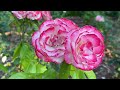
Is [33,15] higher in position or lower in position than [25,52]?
higher

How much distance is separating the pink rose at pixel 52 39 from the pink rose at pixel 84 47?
0.03m

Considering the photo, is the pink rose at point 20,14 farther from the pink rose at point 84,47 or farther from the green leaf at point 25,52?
the pink rose at point 84,47

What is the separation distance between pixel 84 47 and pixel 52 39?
9cm

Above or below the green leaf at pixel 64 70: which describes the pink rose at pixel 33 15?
above

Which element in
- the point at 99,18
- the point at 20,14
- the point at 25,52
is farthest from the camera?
the point at 99,18

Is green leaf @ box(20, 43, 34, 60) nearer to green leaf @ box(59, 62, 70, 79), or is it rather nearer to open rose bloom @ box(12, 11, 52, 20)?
open rose bloom @ box(12, 11, 52, 20)

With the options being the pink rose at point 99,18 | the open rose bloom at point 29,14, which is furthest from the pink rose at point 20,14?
the pink rose at point 99,18

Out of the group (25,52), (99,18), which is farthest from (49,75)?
(99,18)

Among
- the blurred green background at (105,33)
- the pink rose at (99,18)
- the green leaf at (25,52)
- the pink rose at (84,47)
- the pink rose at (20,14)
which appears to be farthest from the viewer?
the pink rose at (99,18)

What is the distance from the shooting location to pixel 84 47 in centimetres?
86

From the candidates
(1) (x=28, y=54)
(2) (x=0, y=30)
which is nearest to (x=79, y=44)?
(1) (x=28, y=54)

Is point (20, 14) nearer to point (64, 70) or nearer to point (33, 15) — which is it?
point (33, 15)

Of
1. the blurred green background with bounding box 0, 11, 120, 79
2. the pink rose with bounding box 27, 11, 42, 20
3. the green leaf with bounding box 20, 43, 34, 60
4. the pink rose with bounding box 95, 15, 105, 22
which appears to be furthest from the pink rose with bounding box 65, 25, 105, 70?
the pink rose with bounding box 95, 15, 105, 22

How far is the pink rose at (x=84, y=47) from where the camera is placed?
837mm
